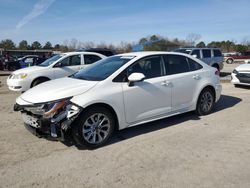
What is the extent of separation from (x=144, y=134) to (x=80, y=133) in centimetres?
144

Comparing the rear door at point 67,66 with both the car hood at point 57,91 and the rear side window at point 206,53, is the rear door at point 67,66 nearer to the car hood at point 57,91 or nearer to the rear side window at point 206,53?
the car hood at point 57,91

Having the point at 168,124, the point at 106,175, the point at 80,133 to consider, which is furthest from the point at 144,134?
the point at 106,175

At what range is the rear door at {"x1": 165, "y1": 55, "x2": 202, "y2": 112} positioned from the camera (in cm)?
582

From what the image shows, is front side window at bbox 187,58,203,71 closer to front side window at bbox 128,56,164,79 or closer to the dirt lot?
front side window at bbox 128,56,164,79

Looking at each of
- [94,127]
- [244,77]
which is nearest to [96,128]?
[94,127]

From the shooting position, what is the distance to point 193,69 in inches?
251

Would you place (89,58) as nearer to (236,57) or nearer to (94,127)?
(94,127)

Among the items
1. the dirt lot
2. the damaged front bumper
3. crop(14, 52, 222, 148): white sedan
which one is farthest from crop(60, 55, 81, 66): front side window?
the damaged front bumper

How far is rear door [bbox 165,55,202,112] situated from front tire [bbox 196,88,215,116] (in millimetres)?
347

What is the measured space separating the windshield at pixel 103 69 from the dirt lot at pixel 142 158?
1246 millimetres

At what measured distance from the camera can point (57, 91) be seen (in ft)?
15.3

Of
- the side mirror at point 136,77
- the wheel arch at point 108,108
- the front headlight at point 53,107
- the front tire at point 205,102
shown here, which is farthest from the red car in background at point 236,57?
the front headlight at point 53,107

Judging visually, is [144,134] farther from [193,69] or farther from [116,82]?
[193,69]

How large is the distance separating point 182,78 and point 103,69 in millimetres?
1791
